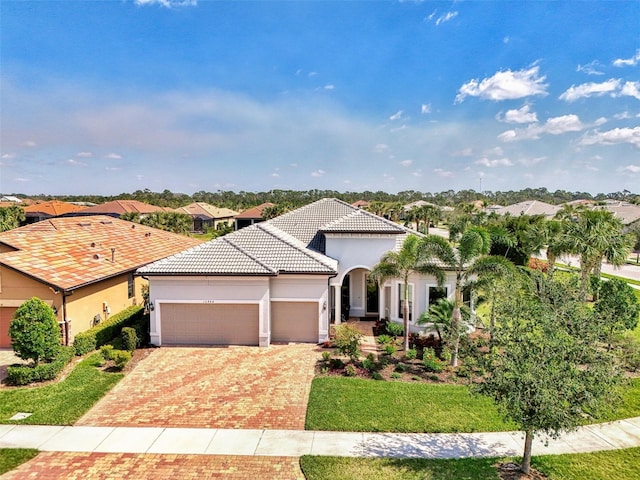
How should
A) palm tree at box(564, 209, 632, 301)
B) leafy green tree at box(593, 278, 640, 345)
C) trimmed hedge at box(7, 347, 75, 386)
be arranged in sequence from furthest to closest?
palm tree at box(564, 209, 632, 301) < leafy green tree at box(593, 278, 640, 345) < trimmed hedge at box(7, 347, 75, 386)

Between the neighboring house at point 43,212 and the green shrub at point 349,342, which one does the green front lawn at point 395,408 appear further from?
the neighboring house at point 43,212

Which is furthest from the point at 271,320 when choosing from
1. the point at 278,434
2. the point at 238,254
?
the point at 278,434


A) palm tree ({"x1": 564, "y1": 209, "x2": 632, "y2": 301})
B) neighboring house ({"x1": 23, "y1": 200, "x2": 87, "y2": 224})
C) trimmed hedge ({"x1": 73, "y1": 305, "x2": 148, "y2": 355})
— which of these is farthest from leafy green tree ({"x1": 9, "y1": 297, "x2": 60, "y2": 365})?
neighboring house ({"x1": 23, "y1": 200, "x2": 87, "y2": 224})

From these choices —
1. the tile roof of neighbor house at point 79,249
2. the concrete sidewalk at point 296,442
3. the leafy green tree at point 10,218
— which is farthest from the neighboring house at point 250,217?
the concrete sidewalk at point 296,442

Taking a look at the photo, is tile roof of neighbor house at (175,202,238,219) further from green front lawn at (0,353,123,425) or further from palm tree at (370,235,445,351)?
palm tree at (370,235,445,351)

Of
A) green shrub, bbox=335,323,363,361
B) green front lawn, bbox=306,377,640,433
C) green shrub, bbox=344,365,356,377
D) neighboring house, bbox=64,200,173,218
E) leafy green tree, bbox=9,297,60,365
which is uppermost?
neighboring house, bbox=64,200,173,218
